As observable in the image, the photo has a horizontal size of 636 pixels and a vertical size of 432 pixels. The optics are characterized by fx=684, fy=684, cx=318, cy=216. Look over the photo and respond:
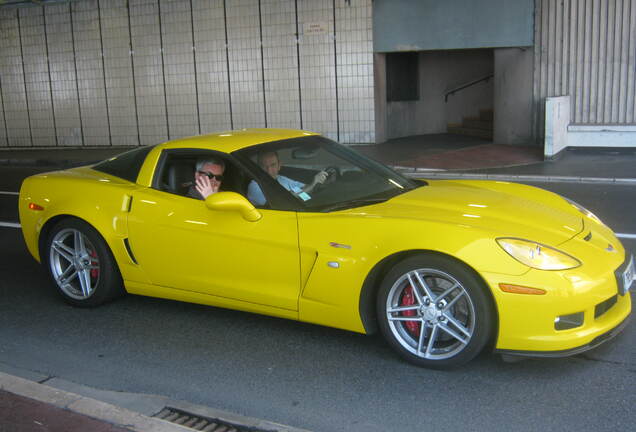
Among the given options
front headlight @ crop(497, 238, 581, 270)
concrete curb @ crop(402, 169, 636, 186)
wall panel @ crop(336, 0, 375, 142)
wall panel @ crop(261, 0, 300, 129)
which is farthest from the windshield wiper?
wall panel @ crop(261, 0, 300, 129)

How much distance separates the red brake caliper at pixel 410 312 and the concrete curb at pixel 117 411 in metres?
1.02

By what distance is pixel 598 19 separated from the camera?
46.0ft

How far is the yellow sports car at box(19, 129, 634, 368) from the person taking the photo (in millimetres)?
3678

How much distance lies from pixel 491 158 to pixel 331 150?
29.8 ft

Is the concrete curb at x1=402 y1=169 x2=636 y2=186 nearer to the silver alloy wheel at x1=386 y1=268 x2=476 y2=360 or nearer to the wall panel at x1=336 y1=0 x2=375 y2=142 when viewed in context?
the wall panel at x1=336 y1=0 x2=375 y2=142

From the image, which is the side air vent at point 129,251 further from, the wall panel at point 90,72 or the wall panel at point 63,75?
the wall panel at point 63,75

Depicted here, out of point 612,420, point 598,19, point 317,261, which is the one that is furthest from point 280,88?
point 612,420

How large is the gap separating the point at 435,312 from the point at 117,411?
178cm

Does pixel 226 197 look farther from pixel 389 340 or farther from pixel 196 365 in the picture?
pixel 389 340

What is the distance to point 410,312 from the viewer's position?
13.0 ft

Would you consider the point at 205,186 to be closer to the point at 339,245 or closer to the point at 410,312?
the point at 339,245

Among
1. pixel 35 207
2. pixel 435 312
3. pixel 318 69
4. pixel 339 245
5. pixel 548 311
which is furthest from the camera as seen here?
pixel 318 69

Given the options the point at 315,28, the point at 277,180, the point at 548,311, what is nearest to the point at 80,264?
the point at 277,180

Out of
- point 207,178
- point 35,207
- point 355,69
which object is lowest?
point 35,207
